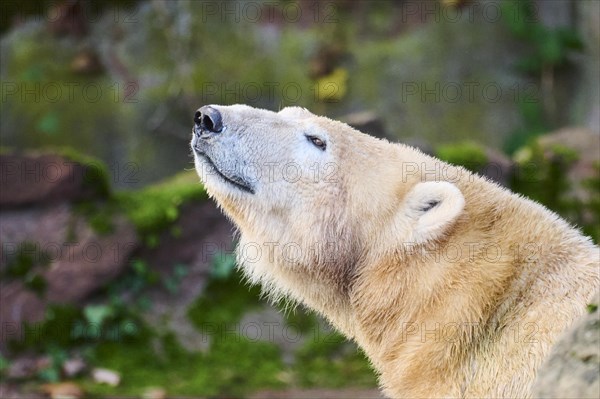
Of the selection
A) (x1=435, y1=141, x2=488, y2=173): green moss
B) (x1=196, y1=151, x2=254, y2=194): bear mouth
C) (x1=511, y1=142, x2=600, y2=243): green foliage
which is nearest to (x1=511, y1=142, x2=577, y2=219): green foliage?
(x1=511, y1=142, x2=600, y2=243): green foliage

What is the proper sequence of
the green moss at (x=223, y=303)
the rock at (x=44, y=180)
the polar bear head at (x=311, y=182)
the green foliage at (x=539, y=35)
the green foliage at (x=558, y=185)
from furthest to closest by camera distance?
the green foliage at (x=539, y=35), the green foliage at (x=558, y=185), the green moss at (x=223, y=303), the rock at (x=44, y=180), the polar bear head at (x=311, y=182)

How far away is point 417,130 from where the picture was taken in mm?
10344

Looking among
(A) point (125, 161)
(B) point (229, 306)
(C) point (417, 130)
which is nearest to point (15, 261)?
(B) point (229, 306)

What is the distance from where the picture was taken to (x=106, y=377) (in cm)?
634

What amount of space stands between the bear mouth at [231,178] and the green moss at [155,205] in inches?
139

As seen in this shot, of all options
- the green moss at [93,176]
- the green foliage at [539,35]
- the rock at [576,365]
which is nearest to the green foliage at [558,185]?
the green foliage at [539,35]

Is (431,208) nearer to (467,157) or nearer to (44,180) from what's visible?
(467,157)

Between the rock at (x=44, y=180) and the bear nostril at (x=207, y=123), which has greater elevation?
the bear nostril at (x=207, y=123)

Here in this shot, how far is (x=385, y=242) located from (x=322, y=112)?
22.3ft

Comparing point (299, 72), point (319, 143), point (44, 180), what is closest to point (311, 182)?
point (319, 143)

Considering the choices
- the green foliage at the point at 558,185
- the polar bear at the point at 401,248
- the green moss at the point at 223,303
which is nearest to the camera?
the polar bear at the point at 401,248

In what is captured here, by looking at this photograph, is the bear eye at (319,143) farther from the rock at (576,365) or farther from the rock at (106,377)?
the rock at (106,377)

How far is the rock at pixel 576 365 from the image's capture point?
2.03 metres

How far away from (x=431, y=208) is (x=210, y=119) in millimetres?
1058
